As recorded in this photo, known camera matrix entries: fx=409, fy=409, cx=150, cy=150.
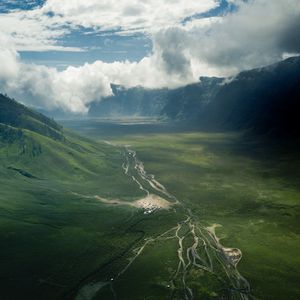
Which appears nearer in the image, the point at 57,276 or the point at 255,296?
the point at 255,296

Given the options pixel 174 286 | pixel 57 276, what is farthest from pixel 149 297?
pixel 57 276

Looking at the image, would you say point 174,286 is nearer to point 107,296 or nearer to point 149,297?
point 149,297

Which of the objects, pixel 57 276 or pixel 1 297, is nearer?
pixel 1 297

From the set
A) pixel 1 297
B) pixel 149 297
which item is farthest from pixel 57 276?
pixel 149 297

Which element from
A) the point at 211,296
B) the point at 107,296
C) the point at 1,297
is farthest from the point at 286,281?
the point at 1,297

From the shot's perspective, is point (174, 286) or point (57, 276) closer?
point (174, 286)

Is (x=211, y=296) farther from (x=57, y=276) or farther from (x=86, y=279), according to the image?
(x=57, y=276)

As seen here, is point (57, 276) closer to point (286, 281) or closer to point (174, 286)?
point (174, 286)
